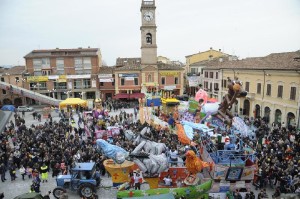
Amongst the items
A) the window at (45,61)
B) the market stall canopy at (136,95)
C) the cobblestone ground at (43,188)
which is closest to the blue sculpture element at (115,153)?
the cobblestone ground at (43,188)

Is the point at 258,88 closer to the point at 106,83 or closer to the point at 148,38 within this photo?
the point at 148,38

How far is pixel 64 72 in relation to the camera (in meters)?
45.6

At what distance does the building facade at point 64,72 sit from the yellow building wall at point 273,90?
26.1m

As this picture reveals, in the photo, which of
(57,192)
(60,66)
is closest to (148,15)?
(60,66)

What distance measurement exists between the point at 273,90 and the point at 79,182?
77.7 feet

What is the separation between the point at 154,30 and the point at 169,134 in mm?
24442

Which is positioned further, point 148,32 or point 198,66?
point 198,66

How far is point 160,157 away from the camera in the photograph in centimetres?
1265

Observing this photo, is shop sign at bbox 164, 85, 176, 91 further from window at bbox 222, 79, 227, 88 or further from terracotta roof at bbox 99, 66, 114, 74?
terracotta roof at bbox 99, 66, 114, 74

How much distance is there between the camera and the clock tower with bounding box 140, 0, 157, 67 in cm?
4050

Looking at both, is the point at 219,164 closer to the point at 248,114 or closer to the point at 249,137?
the point at 249,137

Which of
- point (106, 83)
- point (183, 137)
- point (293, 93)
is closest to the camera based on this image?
point (183, 137)

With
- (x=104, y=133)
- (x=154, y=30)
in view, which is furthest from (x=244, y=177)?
(x=154, y=30)

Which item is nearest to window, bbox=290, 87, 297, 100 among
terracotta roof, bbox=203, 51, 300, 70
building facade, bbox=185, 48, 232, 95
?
terracotta roof, bbox=203, 51, 300, 70
